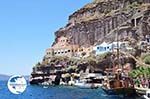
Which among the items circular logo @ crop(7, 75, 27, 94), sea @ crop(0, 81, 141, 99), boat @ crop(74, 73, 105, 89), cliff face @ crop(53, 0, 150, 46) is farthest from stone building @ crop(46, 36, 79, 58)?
circular logo @ crop(7, 75, 27, 94)

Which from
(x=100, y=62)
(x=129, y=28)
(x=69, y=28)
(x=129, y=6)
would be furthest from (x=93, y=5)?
(x=100, y=62)

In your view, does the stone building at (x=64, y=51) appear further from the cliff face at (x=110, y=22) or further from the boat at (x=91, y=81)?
the boat at (x=91, y=81)

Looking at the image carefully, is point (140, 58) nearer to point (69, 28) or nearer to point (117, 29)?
point (117, 29)

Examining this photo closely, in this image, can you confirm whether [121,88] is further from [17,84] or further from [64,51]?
[64,51]

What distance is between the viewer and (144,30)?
504 feet

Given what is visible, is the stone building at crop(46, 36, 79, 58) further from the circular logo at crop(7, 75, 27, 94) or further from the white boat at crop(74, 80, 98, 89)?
the circular logo at crop(7, 75, 27, 94)

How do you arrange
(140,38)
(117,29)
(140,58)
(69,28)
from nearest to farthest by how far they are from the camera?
(140,58)
(140,38)
(117,29)
(69,28)

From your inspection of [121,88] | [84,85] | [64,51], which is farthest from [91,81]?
[121,88]

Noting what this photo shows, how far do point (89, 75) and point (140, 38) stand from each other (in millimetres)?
27221

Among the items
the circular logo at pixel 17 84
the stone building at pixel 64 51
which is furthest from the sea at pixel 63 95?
the stone building at pixel 64 51

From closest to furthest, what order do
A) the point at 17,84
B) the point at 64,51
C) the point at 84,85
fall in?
the point at 17,84 → the point at 84,85 → the point at 64,51

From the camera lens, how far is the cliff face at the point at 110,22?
15662 cm

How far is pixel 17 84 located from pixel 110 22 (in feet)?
509

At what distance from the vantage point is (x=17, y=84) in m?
18.8
